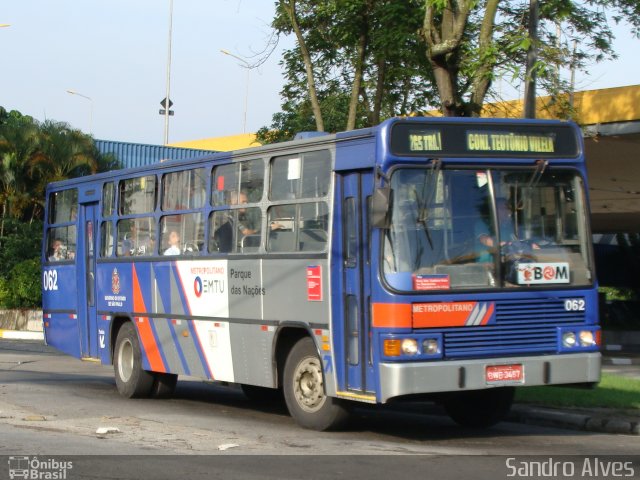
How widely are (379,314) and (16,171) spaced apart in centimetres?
2382

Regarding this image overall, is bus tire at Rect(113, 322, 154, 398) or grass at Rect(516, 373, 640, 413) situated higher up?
bus tire at Rect(113, 322, 154, 398)

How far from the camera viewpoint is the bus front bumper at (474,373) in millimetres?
9938

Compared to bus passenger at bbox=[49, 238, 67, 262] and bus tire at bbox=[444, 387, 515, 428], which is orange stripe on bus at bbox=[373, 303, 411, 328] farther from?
bus passenger at bbox=[49, 238, 67, 262]

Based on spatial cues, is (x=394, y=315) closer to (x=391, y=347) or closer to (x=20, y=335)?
(x=391, y=347)

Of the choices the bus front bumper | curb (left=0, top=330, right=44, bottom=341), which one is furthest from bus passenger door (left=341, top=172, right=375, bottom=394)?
curb (left=0, top=330, right=44, bottom=341)

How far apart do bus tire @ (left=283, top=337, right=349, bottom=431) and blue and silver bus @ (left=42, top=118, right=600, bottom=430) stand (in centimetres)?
2

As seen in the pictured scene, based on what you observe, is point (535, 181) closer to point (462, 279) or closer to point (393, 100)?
point (462, 279)

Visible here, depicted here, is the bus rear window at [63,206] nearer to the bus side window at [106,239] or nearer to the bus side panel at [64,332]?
the bus side window at [106,239]

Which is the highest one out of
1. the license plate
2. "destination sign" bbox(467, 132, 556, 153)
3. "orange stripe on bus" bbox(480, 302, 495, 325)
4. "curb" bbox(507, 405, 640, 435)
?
"destination sign" bbox(467, 132, 556, 153)

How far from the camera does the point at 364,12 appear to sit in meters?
19.9

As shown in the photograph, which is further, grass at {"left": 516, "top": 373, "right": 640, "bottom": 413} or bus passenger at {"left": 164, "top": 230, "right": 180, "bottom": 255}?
bus passenger at {"left": 164, "top": 230, "right": 180, "bottom": 255}

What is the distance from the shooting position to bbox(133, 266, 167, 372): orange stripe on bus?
14445 millimetres

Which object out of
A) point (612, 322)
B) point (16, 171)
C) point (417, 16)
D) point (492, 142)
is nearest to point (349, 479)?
point (492, 142)

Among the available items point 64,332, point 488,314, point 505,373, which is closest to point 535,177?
point 488,314
